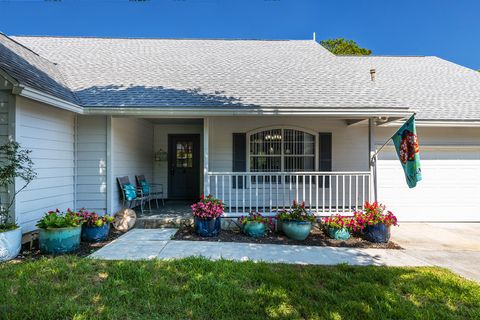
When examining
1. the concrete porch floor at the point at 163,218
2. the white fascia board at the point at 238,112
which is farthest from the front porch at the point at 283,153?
the white fascia board at the point at 238,112

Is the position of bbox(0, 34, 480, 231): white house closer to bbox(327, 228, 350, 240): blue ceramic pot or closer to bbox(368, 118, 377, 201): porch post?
bbox(368, 118, 377, 201): porch post

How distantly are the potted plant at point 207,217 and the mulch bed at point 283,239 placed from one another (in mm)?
129

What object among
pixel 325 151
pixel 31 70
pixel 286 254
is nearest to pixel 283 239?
pixel 286 254

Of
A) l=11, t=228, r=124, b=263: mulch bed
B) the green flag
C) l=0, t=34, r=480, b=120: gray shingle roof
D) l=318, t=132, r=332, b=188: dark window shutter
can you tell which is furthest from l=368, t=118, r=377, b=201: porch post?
l=11, t=228, r=124, b=263: mulch bed

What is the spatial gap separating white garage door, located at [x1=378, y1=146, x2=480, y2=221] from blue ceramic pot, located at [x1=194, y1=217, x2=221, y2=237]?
467cm

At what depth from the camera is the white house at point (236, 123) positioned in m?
5.44

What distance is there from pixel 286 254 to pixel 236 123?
4.10 m

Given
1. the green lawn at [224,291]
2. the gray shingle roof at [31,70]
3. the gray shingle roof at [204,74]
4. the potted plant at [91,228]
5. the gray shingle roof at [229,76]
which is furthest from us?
the gray shingle roof at [204,74]

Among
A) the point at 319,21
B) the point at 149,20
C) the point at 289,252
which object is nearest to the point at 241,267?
the point at 289,252

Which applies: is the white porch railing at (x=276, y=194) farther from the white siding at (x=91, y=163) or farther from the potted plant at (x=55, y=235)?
the potted plant at (x=55, y=235)

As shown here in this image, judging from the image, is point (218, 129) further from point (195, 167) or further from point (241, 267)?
point (241, 267)

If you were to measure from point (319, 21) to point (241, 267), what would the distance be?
39.9 feet

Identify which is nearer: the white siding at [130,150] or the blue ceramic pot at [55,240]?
the blue ceramic pot at [55,240]

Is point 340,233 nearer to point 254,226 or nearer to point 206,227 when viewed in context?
point 254,226
